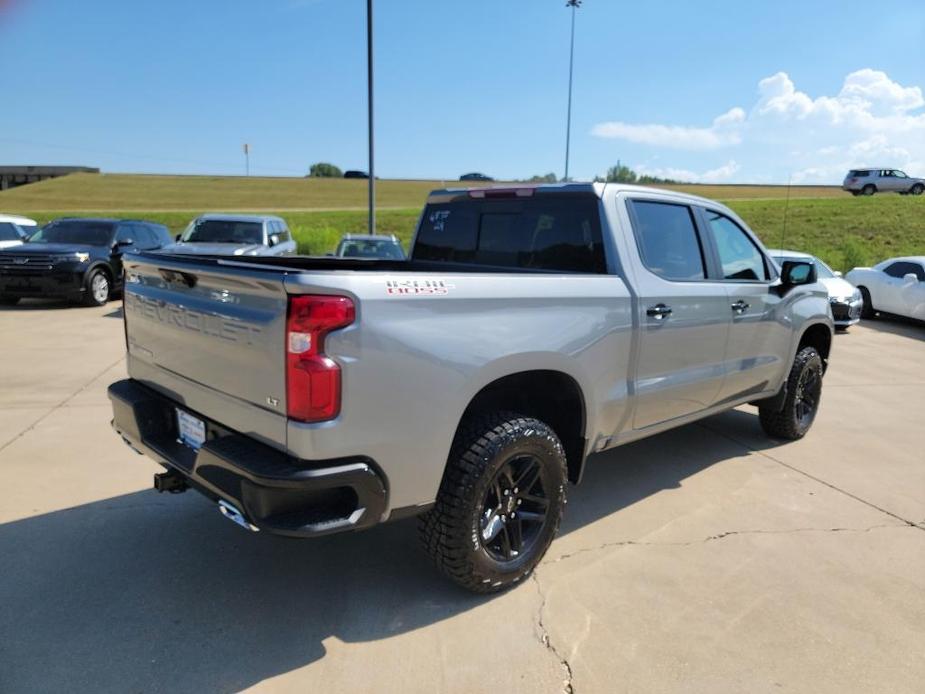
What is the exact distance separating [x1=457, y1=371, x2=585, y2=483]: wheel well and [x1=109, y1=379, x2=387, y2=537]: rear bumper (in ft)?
2.71

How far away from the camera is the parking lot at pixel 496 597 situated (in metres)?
2.55

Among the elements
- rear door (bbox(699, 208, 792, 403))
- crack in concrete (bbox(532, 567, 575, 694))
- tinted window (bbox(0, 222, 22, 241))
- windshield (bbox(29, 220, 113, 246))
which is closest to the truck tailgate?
crack in concrete (bbox(532, 567, 575, 694))

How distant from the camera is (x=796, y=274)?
482cm

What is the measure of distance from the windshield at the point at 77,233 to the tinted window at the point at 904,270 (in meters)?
15.6

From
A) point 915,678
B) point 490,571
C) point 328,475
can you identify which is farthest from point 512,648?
point 915,678

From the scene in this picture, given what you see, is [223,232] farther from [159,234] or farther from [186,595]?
[186,595]

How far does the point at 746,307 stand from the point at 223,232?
10130 millimetres

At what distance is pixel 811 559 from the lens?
3.54m

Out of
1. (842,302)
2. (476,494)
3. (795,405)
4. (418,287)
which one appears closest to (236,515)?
(476,494)

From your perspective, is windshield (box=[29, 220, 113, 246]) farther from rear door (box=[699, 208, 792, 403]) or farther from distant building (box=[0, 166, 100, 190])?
distant building (box=[0, 166, 100, 190])

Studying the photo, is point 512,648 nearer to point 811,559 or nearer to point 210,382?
point 210,382

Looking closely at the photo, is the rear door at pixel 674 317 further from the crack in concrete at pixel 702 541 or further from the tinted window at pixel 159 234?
the tinted window at pixel 159 234

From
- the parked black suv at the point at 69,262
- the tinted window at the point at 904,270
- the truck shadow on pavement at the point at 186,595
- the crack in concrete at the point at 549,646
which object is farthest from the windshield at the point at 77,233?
the tinted window at the point at 904,270

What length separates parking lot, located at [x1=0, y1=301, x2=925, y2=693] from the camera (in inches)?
100
